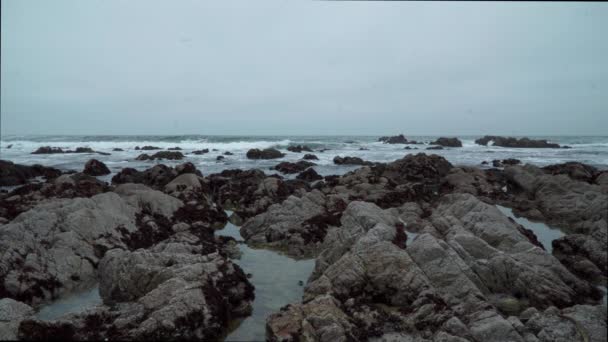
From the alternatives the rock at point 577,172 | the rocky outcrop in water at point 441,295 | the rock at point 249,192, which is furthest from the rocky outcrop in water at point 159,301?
the rock at point 577,172

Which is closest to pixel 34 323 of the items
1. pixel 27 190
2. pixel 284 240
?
pixel 284 240

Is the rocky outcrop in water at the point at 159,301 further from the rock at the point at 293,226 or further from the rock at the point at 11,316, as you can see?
the rock at the point at 293,226

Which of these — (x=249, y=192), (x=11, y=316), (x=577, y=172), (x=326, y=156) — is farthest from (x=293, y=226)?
(x=326, y=156)

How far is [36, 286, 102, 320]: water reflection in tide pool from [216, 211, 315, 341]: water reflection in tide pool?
3.81 metres

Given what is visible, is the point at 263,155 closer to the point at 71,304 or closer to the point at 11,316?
the point at 71,304

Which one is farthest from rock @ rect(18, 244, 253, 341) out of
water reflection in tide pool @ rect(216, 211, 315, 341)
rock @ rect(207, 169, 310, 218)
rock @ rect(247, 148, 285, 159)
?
rock @ rect(247, 148, 285, 159)

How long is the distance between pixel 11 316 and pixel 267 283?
5.45m

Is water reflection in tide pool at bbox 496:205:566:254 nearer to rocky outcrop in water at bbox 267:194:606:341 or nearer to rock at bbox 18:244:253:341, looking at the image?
rocky outcrop in water at bbox 267:194:606:341

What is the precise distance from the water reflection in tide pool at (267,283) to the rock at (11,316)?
3808 millimetres

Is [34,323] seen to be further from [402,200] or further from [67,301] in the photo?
[402,200]

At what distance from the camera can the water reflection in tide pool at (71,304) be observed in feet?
26.0

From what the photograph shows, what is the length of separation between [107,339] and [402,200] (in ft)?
49.1

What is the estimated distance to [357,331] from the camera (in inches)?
255

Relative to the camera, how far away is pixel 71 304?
328 inches
